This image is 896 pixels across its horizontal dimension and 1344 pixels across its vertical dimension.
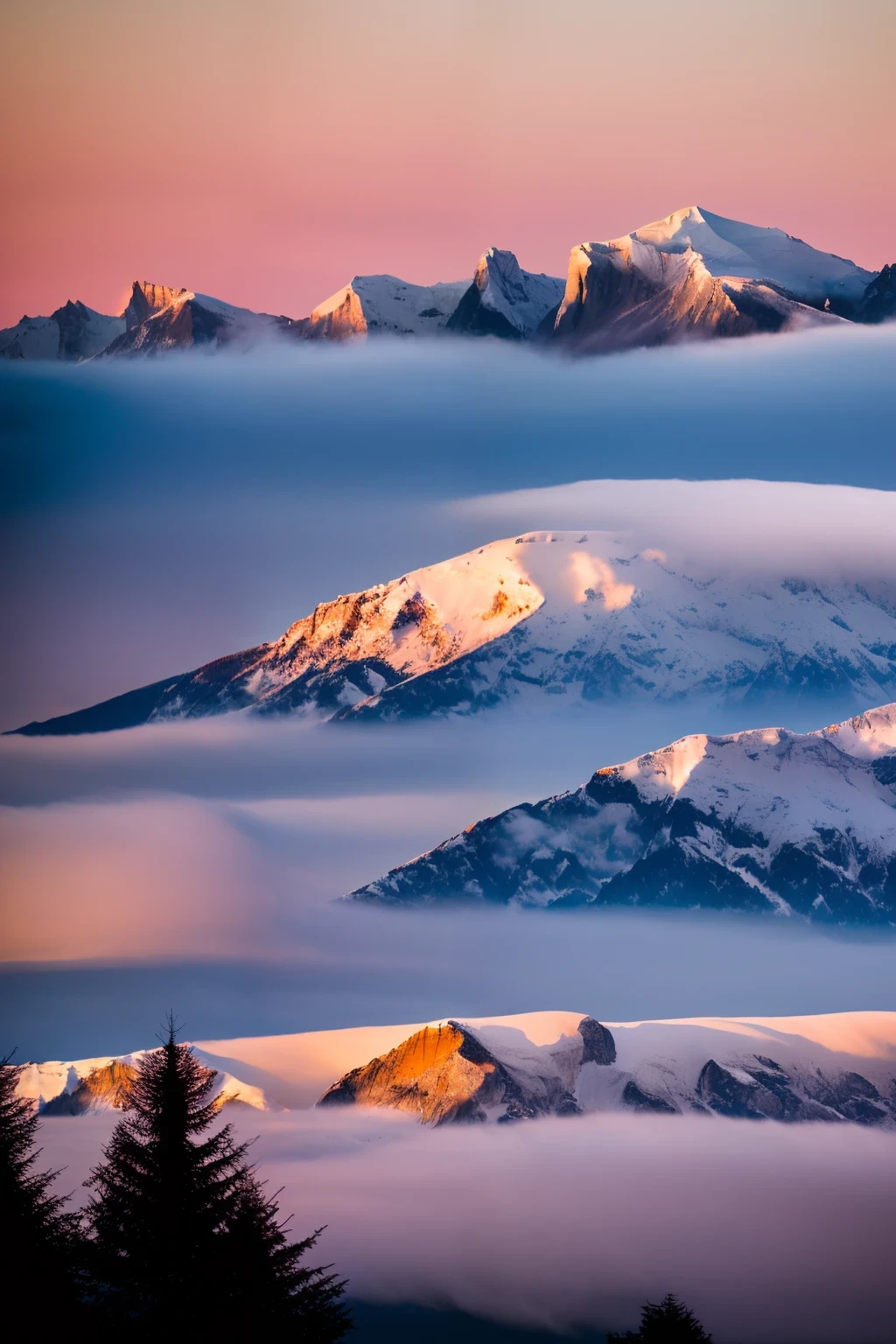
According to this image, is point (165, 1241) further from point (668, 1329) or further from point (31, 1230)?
point (668, 1329)

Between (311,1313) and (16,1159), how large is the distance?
6.95 m

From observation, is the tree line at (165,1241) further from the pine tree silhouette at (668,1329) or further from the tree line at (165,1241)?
the pine tree silhouette at (668,1329)

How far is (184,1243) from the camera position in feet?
172

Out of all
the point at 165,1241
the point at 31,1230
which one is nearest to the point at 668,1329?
the point at 165,1241

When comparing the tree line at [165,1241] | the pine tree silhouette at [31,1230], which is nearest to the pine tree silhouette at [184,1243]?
the tree line at [165,1241]

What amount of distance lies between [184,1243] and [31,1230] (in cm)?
311

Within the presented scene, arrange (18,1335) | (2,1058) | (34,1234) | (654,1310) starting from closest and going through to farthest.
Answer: (18,1335) → (34,1234) → (2,1058) → (654,1310)

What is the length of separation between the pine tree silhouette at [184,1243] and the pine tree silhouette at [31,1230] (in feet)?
2.38

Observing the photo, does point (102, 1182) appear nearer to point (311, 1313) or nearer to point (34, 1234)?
point (34, 1234)

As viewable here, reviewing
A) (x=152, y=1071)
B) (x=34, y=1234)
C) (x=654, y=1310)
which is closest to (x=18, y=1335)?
(x=34, y=1234)

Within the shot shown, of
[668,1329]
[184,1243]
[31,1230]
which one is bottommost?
[668,1329]

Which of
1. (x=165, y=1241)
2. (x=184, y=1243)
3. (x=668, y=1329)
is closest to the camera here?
(x=165, y=1241)

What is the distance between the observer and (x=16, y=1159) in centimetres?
5356

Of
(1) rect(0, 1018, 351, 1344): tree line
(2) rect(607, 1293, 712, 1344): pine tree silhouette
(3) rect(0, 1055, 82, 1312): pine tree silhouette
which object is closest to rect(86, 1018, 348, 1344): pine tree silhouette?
(1) rect(0, 1018, 351, 1344): tree line
